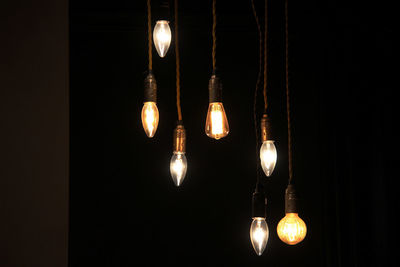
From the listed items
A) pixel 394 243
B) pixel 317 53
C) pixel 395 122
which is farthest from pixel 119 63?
pixel 394 243

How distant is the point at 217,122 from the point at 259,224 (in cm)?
58

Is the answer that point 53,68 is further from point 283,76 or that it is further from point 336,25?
point 336,25

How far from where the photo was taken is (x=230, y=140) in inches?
116

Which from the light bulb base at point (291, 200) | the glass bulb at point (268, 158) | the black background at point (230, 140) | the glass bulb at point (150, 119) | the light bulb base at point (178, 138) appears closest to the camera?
the glass bulb at point (150, 119)

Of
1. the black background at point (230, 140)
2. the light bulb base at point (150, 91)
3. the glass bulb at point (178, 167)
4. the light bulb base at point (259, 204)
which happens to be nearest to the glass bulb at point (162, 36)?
the light bulb base at point (150, 91)

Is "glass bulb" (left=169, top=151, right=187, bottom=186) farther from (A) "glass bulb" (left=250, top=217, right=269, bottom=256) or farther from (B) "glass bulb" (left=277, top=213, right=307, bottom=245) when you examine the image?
(B) "glass bulb" (left=277, top=213, right=307, bottom=245)

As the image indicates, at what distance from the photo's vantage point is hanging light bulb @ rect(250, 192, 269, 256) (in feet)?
6.35

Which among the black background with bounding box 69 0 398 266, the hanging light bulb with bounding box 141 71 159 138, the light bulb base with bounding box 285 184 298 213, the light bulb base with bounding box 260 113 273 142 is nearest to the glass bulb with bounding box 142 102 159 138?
the hanging light bulb with bounding box 141 71 159 138

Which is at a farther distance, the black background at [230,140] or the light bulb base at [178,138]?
the black background at [230,140]

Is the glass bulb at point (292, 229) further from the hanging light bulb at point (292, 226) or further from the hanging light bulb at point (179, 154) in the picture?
the hanging light bulb at point (179, 154)

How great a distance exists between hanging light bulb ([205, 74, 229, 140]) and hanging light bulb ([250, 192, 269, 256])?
398 mm

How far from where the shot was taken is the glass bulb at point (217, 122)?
1.71 meters

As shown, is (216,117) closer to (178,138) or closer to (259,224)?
(178,138)

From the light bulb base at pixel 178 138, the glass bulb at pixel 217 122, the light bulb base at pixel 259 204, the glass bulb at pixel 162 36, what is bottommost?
the light bulb base at pixel 259 204
